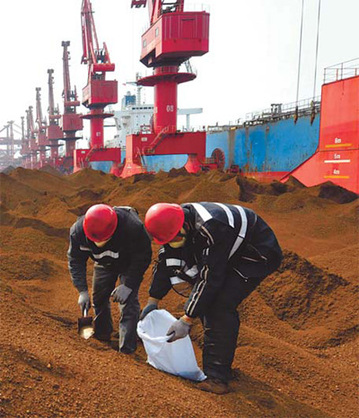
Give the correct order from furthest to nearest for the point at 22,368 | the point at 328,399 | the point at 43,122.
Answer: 1. the point at 43,122
2. the point at 328,399
3. the point at 22,368

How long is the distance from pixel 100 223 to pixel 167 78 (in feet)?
54.5

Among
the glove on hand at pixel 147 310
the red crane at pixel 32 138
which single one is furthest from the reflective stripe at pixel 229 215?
the red crane at pixel 32 138

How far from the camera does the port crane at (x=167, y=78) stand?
659 inches

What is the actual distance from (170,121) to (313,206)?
953 centimetres

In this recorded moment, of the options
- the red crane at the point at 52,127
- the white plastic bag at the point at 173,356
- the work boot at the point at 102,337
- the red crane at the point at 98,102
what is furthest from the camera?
the red crane at the point at 52,127

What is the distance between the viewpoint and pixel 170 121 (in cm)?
1889

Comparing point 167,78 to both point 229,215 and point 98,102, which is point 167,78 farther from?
point 229,215

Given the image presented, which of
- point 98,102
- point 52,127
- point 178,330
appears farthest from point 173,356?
point 52,127

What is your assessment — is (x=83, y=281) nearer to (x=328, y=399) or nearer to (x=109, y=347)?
(x=109, y=347)

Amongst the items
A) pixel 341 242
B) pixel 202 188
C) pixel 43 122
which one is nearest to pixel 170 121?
pixel 202 188

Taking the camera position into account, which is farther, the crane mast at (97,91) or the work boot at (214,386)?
the crane mast at (97,91)

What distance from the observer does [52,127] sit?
51250mm

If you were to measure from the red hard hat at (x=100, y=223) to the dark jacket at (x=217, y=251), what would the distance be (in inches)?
18.9

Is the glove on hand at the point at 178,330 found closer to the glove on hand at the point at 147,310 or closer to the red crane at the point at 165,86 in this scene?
the glove on hand at the point at 147,310
